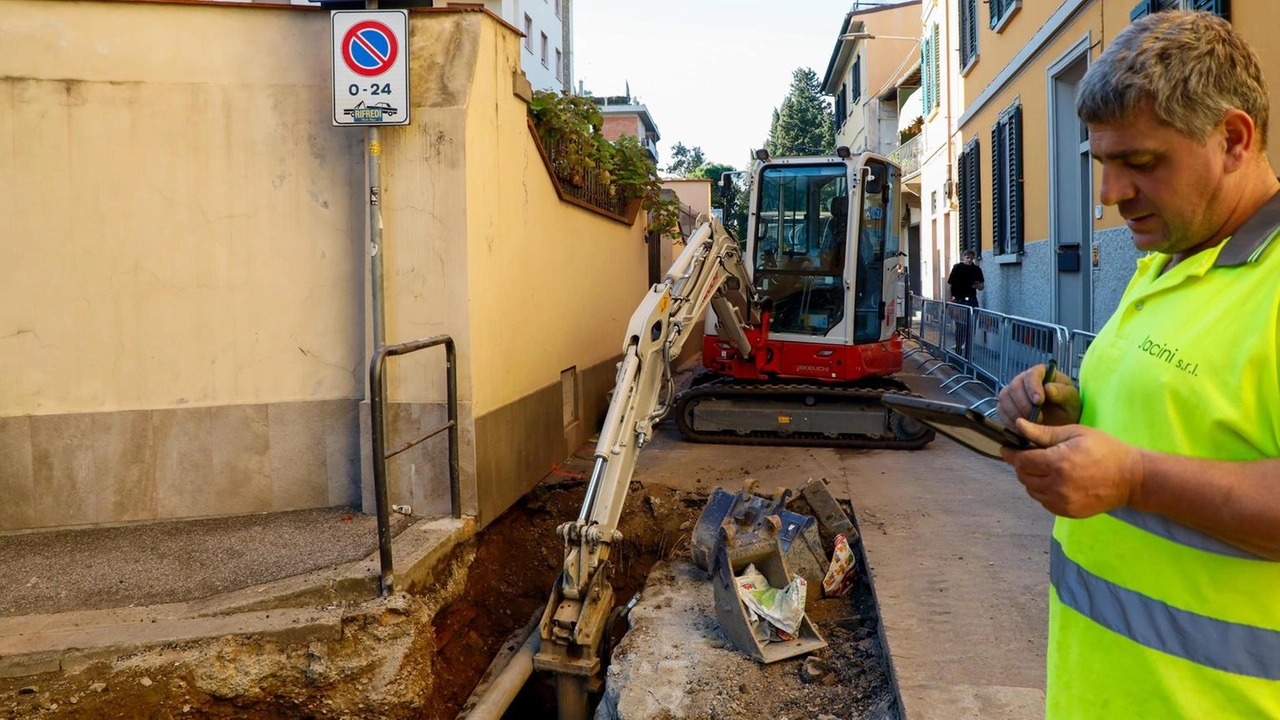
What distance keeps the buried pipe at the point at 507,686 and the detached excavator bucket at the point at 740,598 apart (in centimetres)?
94

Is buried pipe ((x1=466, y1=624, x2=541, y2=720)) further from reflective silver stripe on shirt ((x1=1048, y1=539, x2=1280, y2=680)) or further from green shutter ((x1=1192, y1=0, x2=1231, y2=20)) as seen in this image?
green shutter ((x1=1192, y1=0, x2=1231, y2=20))

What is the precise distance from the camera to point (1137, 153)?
58.7 inches

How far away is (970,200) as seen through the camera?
51.8 ft

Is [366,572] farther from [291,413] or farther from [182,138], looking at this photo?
[182,138]

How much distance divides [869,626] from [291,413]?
3.38 meters

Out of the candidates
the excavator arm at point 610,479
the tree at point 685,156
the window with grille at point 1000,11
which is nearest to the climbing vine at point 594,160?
the excavator arm at point 610,479

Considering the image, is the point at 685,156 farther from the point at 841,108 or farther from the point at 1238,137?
the point at 1238,137

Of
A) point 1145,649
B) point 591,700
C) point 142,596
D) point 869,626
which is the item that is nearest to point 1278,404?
point 1145,649

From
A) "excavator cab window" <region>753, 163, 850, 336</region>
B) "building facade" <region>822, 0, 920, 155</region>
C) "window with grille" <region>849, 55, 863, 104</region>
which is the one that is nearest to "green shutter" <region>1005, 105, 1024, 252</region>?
"excavator cab window" <region>753, 163, 850, 336</region>

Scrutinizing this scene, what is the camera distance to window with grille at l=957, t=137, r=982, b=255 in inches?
→ 602

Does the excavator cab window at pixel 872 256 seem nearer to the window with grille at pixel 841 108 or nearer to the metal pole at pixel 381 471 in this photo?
the metal pole at pixel 381 471

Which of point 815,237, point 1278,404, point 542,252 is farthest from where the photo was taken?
point 815,237

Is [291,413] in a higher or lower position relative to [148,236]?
lower

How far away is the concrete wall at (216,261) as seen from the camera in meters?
5.30
